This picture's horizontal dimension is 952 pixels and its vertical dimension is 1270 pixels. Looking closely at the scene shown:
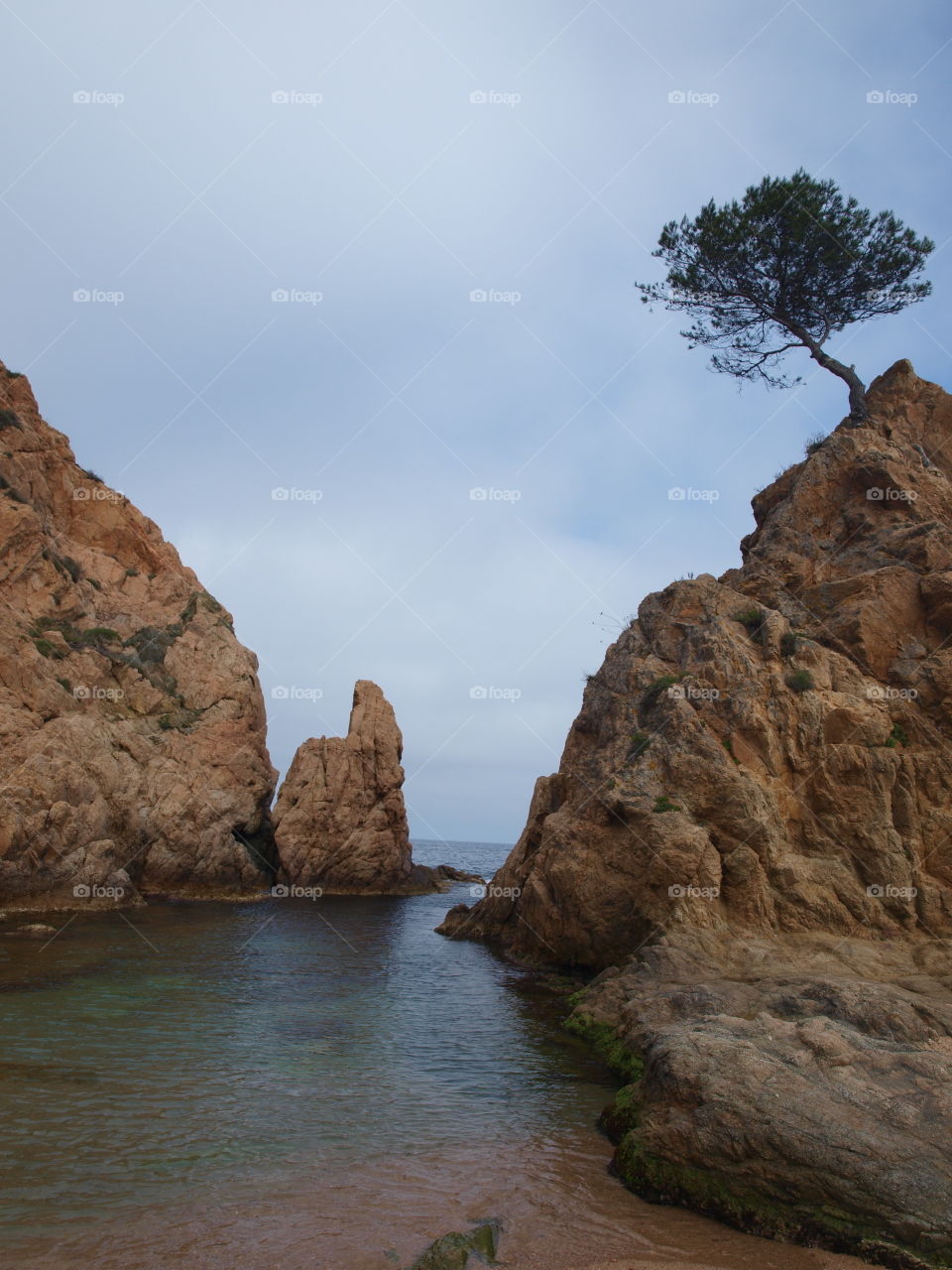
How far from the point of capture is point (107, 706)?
1625 inches

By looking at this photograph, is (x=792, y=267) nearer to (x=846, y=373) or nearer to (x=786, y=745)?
(x=846, y=373)

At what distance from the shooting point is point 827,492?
26672mm

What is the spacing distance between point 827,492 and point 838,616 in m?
6.56

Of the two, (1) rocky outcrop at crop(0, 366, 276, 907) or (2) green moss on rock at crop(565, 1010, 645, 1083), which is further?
(1) rocky outcrop at crop(0, 366, 276, 907)

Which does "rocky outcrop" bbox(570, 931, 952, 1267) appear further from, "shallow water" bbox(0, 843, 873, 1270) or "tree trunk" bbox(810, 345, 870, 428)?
"tree trunk" bbox(810, 345, 870, 428)

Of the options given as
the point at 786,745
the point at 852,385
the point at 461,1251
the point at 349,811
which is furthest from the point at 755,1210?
the point at 349,811

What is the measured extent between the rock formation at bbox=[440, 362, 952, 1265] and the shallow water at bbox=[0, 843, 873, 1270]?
0.89 meters

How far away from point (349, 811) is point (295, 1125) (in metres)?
39.4

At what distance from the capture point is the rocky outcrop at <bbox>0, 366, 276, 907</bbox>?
31391 millimetres

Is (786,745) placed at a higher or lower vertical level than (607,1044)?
higher

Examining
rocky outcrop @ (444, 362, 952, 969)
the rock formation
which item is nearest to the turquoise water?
the rock formation

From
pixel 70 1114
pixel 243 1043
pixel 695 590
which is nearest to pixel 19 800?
pixel 243 1043

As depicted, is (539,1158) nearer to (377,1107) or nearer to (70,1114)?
(377,1107)

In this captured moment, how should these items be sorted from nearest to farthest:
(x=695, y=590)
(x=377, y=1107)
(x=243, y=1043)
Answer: (x=377, y=1107), (x=243, y=1043), (x=695, y=590)
